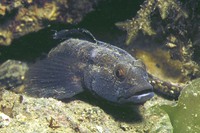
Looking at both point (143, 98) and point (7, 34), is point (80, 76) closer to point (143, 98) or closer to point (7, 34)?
point (143, 98)

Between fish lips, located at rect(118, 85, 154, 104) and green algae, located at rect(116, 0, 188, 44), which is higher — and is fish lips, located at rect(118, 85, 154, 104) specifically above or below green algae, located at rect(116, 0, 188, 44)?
below

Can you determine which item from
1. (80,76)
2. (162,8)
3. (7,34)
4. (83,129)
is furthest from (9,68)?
(162,8)

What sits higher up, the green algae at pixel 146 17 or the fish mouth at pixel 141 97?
the green algae at pixel 146 17

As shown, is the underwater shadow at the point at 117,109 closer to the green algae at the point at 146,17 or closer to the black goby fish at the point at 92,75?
the black goby fish at the point at 92,75

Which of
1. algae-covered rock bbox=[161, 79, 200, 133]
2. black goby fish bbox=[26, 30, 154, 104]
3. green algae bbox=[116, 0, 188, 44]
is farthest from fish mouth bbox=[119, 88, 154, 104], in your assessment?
green algae bbox=[116, 0, 188, 44]

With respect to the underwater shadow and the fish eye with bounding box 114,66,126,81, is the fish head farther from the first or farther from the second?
the underwater shadow

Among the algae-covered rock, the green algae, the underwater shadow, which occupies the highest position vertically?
the green algae

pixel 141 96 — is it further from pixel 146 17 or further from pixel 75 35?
pixel 75 35

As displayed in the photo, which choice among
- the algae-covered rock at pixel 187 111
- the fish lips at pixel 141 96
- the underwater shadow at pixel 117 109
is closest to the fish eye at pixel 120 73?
the fish lips at pixel 141 96
